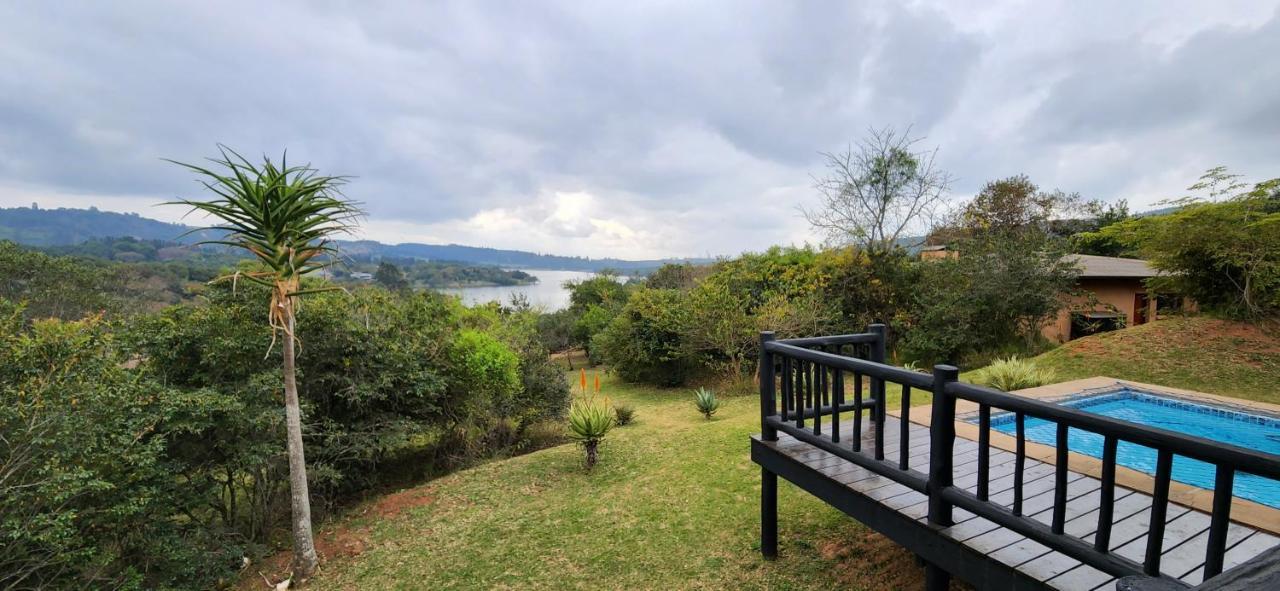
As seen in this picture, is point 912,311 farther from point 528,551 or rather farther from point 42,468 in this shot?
point 42,468

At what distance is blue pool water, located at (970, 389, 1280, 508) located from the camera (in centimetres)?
390

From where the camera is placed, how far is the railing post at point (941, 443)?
2.10 meters

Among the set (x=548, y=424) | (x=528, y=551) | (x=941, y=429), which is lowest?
(x=548, y=424)

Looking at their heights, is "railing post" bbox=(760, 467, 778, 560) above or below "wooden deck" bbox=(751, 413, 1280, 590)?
below

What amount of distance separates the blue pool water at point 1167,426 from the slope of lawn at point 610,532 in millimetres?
1979

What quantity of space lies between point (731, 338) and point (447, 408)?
6.97 m

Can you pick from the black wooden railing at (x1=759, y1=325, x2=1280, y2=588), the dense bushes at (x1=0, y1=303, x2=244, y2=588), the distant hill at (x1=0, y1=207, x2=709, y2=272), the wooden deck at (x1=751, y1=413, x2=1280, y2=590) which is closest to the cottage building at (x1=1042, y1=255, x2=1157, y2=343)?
the wooden deck at (x1=751, y1=413, x2=1280, y2=590)

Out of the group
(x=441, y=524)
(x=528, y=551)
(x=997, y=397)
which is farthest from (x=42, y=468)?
(x=997, y=397)

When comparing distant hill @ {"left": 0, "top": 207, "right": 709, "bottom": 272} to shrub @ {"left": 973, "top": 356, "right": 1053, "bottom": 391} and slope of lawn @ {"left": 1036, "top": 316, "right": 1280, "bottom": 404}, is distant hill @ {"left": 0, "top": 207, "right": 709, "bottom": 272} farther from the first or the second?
shrub @ {"left": 973, "top": 356, "right": 1053, "bottom": 391}

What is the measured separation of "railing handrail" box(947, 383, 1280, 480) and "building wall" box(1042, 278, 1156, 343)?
1398cm

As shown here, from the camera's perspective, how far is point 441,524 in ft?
16.0

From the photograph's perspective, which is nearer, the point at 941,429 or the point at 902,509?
the point at 941,429

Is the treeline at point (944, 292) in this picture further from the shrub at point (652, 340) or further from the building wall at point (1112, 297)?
the building wall at point (1112, 297)

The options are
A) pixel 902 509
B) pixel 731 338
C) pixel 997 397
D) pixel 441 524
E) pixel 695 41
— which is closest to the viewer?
pixel 997 397
